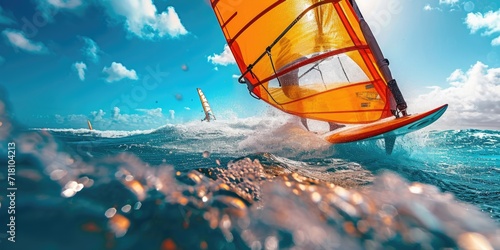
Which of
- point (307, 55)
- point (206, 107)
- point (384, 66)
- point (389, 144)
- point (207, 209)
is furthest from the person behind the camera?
point (206, 107)

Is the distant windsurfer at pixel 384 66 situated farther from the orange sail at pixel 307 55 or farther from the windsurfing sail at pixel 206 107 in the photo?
the windsurfing sail at pixel 206 107

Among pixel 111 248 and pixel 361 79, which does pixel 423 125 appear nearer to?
pixel 361 79

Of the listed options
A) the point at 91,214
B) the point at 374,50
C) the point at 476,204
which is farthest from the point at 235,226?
the point at 374,50

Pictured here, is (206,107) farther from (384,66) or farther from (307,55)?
(384,66)

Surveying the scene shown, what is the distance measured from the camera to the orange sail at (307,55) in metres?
4.31

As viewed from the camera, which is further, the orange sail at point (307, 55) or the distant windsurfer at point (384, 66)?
the orange sail at point (307, 55)

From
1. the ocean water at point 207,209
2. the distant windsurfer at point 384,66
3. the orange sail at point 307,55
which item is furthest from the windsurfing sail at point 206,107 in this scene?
the ocean water at point 207,209

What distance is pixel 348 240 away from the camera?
1.20 metres

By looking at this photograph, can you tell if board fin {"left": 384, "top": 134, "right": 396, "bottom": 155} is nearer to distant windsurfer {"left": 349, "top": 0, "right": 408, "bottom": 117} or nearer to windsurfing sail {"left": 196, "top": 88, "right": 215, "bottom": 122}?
distant windsurfer {"left": 349, "top": 0, "right": 408, "bottom": 117}

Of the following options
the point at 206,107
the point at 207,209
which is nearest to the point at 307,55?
the point at 207,209

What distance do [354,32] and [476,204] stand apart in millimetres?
3356

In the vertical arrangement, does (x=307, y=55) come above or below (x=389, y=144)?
above

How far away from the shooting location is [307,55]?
4.68m

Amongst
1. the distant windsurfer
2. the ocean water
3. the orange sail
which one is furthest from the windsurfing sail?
the ocean water
